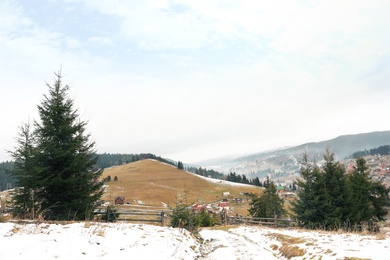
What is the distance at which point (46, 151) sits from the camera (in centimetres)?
1795

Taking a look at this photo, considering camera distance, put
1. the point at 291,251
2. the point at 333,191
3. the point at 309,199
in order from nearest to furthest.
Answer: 1. the point at 291,251
2. the point at 309,199
3. the point at 333,191

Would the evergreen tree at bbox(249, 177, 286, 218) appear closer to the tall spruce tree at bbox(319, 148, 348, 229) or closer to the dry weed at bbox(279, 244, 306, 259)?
the tall spruce tree at bbox(319, 148, 348, 229)

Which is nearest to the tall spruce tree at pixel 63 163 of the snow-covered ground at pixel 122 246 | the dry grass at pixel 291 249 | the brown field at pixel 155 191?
the snow-covered ground at pixel 122 246

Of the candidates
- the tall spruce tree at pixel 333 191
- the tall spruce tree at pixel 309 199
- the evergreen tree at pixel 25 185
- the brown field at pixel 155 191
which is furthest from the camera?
the brown field at pixel 155 191

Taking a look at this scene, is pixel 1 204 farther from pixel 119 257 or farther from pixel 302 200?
pixel 302 200

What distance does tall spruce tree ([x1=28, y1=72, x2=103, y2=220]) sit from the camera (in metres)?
17.6

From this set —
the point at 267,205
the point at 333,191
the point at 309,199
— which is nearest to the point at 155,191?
the point at 267,205

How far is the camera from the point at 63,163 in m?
18.4

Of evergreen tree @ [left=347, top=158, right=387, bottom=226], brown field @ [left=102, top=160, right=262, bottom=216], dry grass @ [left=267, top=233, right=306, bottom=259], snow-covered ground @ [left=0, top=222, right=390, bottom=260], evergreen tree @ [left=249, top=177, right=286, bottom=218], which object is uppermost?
snow-covered ground @ [left=0, top=222, right=390, bottom=260]

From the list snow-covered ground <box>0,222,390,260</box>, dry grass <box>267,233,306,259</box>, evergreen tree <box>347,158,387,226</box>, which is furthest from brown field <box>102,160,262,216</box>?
snow-covered ground <box>0,222,390,260</box>

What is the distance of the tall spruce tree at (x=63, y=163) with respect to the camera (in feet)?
57.9

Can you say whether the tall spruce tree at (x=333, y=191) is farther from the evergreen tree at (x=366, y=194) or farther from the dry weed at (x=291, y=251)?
the dry weed at (x=291, y=251)

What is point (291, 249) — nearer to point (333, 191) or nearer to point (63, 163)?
point (63, 163)

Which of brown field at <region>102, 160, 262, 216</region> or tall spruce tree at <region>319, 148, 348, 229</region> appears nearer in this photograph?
tall spruce tree at <region>319, 148, 348, 229</region>
